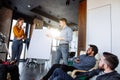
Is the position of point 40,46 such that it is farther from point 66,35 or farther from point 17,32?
point 66,35

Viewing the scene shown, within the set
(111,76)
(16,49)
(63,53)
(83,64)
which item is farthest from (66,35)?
(111,76)

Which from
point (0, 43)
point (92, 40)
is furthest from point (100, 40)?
point (0, 43)

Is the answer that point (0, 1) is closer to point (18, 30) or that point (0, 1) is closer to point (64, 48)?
point (18, 30)

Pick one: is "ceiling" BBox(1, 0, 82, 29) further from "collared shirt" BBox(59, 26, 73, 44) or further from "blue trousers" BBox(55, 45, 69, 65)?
"blue trousers" BBox(55, 45, 69, 65)

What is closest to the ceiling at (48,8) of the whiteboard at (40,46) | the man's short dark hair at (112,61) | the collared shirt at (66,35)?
the whiteboard at (40,46)

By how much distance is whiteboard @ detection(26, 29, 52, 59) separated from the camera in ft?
16.7

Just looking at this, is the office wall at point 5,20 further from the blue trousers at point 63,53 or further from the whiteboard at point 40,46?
the blue trousers at point 63,53

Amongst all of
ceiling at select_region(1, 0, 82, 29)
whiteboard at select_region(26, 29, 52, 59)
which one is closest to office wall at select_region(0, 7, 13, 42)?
ceiling at select_region(1, 0, 82, 29)

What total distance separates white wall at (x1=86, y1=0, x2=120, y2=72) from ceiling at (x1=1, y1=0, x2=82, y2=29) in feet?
7.66

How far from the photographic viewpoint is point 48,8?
7.96 metres

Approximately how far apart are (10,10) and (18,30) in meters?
3.72

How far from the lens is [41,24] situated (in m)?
9.48

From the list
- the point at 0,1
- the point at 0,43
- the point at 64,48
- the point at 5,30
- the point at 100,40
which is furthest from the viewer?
the point at 5,30

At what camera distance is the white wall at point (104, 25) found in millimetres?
3748
